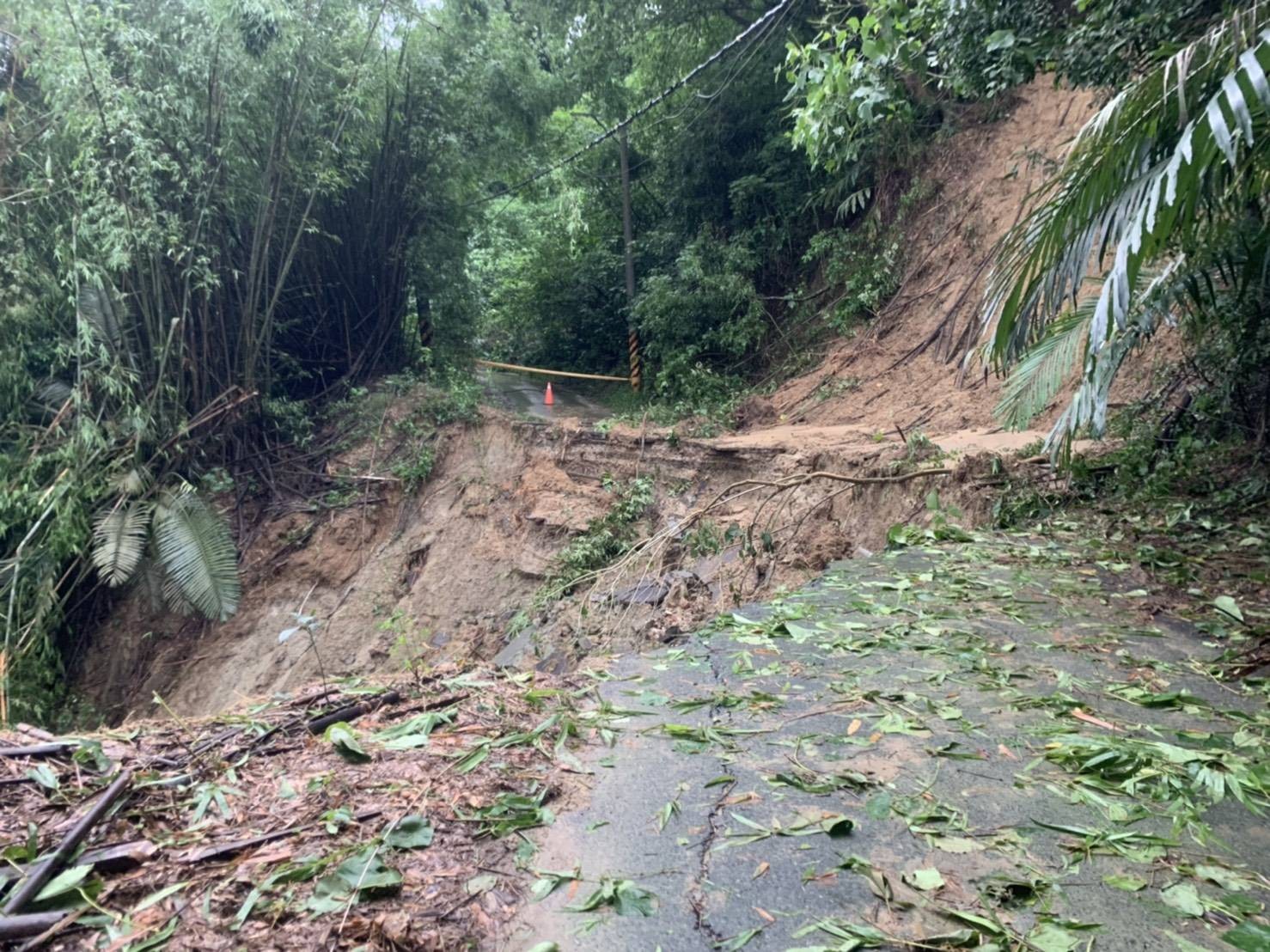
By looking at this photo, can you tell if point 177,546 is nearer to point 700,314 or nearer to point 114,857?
point 114,857

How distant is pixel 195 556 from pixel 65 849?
23.3 feet

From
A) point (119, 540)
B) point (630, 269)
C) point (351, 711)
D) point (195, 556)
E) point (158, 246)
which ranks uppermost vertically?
point (630, 269)

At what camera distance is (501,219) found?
592 inches

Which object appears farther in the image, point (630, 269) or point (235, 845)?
point (630, 269)

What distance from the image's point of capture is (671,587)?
600 centimetres

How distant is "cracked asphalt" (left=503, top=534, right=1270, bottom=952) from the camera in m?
1.68

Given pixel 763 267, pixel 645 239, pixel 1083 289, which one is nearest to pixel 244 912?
pixel 1083 289

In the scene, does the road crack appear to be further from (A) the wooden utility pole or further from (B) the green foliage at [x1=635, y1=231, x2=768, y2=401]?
(A) the wooden utility pole

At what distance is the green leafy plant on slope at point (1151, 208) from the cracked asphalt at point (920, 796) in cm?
140

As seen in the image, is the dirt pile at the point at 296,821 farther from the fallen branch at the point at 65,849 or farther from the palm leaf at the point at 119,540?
the palm leaf at the point at 119,540

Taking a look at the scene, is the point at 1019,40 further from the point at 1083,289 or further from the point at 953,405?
the point at 953,405

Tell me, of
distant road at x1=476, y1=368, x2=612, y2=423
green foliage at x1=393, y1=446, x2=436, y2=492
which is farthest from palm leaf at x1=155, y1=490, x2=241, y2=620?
distant road at x1=476, y1=368, x2=612, y2=423

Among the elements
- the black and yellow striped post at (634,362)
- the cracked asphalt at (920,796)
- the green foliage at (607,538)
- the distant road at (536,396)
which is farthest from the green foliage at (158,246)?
the cracked asphalt at (920,796)

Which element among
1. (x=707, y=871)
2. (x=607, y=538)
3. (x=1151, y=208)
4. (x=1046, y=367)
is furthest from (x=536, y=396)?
(x=707, y=871)
